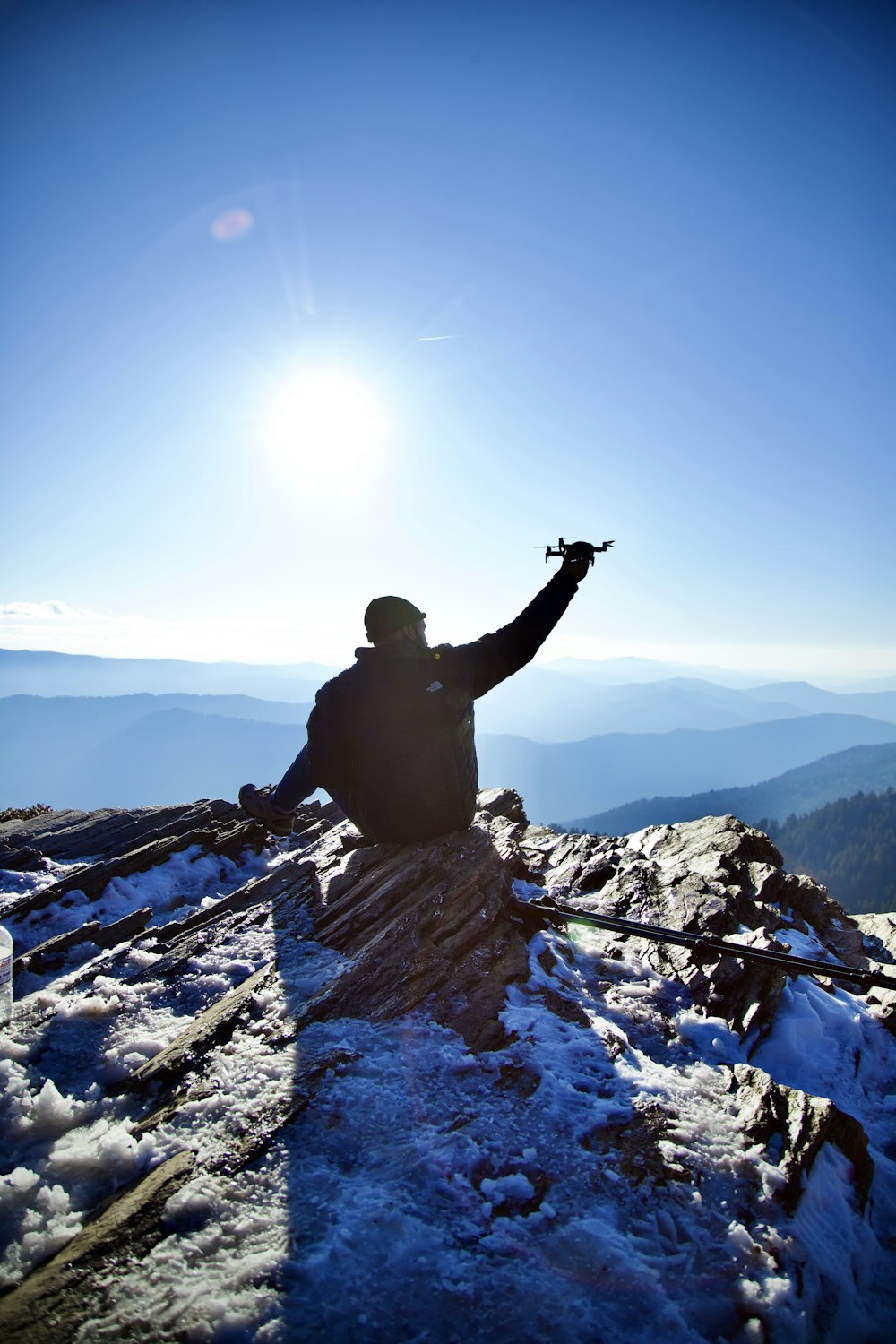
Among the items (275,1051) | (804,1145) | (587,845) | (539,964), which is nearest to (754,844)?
(587,845)

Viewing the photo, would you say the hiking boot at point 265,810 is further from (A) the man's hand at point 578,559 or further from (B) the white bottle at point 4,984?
(A) the man's hand at point 578,559

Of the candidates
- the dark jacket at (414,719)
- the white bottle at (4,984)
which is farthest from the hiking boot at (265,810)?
the white bottle at (4,984)

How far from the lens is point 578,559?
28.0 ft

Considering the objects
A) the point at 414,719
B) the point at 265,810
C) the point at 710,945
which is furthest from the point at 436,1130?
Result: the point at 265,810

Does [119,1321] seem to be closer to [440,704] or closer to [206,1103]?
[206,1103]

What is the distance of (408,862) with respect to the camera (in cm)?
846

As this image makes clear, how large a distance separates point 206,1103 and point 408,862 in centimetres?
432

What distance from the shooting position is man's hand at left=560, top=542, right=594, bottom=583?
848 centimetres

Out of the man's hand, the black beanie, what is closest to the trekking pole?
the black beanie

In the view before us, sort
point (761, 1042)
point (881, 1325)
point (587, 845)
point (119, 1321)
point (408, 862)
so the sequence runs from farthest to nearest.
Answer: point (587, 845) < point (408, 862) < point (761, 1042) < point (881, 1325) < point (119, 1321)

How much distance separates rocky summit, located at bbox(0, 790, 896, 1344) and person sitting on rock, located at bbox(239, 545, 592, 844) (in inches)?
38.7

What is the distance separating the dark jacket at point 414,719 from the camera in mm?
7906

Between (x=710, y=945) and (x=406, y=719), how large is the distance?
465 cm

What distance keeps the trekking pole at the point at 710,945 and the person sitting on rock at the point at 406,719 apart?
197 centimetres
